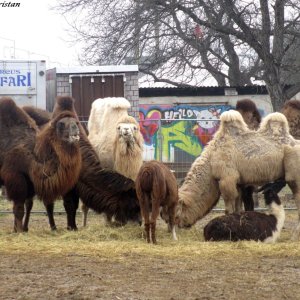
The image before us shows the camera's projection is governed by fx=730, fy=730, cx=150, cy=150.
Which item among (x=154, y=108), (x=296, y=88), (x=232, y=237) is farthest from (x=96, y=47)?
(x=232, y=237)

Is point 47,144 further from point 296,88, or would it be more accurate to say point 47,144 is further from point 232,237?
point 296,88

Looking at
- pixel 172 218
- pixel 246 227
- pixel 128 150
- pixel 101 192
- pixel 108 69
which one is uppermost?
pixel 108 69

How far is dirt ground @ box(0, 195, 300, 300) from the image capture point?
6.32 metres

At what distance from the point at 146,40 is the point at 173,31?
109 centimetres

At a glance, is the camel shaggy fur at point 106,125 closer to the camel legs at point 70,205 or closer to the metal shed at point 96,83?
the camel legs at point 70,205

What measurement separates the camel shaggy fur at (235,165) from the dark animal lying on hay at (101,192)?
0.82 m

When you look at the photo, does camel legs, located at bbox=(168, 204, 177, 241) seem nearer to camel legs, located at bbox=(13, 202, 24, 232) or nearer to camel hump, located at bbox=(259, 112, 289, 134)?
Result: camel legs, located at bbox=(13, 202, 24, 232)

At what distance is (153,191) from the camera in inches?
373

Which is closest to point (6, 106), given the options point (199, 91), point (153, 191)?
point (153, 191)

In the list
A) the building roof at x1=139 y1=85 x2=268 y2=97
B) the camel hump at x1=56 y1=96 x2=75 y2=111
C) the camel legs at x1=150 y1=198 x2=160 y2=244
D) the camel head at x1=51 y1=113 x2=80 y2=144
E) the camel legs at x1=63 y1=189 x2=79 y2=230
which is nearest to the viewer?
the camel legs at x1=150 y1=198 x2=160 y2=244

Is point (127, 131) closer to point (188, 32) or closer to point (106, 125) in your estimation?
point (106, 125)

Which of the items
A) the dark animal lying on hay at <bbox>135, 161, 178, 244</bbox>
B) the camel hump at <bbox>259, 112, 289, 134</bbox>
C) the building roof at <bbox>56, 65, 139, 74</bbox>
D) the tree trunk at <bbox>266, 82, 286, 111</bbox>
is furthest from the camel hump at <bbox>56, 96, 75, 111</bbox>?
the tree trunk at <bbox>266, 82, 286, 111</bbox>

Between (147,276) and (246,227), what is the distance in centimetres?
295

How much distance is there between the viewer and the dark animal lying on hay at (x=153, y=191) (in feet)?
31.1
